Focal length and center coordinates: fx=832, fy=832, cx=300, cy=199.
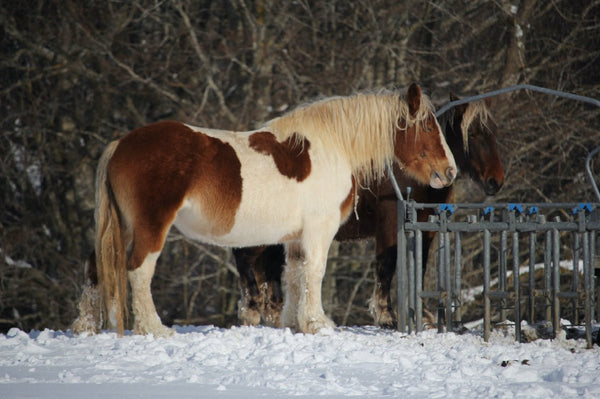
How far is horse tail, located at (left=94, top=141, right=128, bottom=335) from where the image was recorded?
19.8ft

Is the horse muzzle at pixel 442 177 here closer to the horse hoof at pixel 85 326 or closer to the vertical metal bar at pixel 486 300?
the vertical metal bar at pixel 486 300

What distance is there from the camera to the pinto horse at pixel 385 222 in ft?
24.2

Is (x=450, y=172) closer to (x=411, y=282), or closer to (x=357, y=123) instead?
(x=357, y=123)

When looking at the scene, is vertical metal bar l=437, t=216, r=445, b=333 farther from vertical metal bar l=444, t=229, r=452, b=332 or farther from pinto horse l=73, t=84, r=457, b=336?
pinto horse l=73, t=84, r=457, b=336

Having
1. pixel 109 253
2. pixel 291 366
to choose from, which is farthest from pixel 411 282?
pixel 109 253

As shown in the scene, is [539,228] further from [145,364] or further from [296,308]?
[145,364]

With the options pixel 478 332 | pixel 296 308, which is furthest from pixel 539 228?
pixel 296 308

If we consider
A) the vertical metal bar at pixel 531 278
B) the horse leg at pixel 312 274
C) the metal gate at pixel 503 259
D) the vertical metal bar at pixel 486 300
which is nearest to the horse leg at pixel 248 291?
the horse leg at pixel 312 274

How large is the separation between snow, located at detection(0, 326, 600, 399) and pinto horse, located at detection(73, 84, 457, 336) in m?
0.47

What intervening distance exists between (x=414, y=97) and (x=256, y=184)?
155 cm

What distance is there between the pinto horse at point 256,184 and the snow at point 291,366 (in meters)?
0.47

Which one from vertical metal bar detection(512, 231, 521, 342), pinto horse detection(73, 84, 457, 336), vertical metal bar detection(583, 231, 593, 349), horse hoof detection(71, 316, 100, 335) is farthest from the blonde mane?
horse hoof detection(71, 316, 100, 335)

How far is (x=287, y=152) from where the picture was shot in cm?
654

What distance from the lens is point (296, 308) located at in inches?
269
